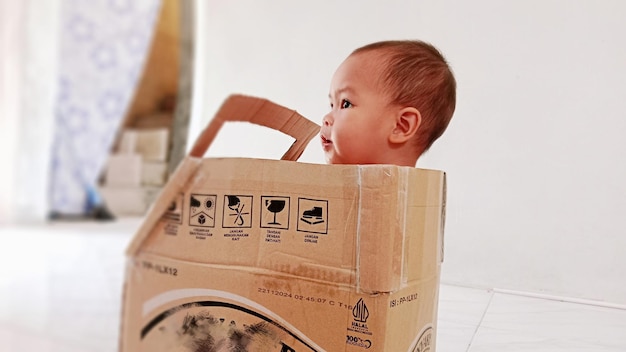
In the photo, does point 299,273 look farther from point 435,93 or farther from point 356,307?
point 435,93

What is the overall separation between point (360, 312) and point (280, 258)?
129 millimetres

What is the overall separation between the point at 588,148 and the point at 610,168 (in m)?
0.05

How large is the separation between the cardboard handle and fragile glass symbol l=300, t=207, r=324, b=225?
175 millimetres

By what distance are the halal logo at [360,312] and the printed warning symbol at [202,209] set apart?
235 mm

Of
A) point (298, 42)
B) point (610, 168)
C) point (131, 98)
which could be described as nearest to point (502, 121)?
point (610, 168)

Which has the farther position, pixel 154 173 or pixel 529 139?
pixel 154 173

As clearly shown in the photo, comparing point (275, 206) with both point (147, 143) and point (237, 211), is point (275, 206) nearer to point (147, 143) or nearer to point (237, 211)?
point (237, 211)

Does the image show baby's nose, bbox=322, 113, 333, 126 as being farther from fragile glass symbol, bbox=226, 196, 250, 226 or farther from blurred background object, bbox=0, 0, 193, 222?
blurred background object, bbox=0, 0, 193, 222

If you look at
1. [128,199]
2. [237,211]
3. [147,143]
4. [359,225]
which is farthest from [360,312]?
[128,199]

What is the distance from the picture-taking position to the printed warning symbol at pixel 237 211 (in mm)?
745

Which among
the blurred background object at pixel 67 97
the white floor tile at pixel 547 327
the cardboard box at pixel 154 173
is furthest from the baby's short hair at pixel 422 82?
the blurred background object at pixel 67 97

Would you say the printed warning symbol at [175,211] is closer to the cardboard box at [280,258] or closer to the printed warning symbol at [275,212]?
the cardboard box at [280,258]

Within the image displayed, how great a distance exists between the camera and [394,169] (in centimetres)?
68

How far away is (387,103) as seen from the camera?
2.84 feet
